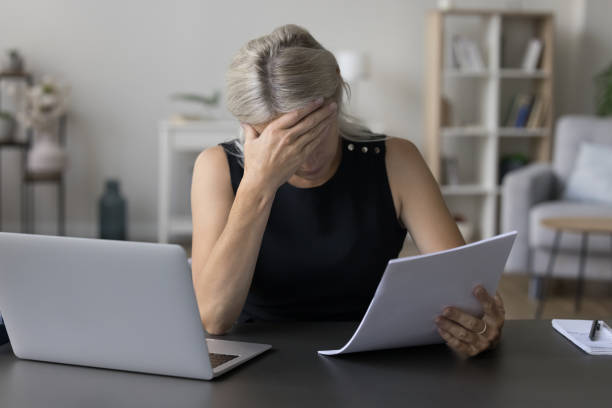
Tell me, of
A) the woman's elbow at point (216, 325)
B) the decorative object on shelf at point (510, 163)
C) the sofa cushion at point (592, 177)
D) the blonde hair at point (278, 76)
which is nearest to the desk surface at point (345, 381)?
the woman's elbow at point (216, 325)

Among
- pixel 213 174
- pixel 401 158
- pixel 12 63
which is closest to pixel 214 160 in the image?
pixel 213 174

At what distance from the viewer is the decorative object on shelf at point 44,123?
457 centimetres

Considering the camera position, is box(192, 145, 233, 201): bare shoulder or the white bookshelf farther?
the white bookshelf

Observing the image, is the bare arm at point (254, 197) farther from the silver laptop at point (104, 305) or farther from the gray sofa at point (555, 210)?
the gray sofa at point (555, 210)

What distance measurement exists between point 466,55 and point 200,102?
70.5 inches

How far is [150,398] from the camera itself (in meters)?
0.86

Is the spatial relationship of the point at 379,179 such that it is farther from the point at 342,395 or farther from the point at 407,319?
the point at 342,395

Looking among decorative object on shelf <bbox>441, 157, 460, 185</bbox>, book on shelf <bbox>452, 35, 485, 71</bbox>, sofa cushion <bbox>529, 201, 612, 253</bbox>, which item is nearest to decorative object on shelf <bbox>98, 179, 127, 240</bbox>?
decorative object on shelf <bbox>441, 157, 460, 185</bbox>

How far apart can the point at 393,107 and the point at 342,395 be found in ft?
14.9

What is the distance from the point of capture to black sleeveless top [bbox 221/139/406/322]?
1407 mm

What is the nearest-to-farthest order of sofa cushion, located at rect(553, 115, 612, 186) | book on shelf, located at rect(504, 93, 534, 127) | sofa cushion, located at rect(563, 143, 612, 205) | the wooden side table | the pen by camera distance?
1. the pen
2. the wooden side table
3. sofa cushion, located at rect(563, 143, 612, 205)
4. sofa cushion, located at rect(553, 115, 612, 186)
5. book on shelf, located at rect(504, 93, 534, 127)

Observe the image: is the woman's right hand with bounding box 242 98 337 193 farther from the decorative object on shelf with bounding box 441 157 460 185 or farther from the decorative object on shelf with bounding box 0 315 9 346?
the decorative object on shelf with bounding box 441 157 460 185

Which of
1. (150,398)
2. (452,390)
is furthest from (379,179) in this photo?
(150,398)

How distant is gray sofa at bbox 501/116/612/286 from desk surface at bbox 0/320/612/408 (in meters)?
2.54
